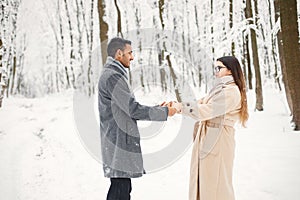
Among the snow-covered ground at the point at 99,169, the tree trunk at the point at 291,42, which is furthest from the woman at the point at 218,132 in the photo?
the tree trunk at the point at 291,42

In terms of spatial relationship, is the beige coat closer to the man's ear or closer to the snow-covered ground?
the man's ear

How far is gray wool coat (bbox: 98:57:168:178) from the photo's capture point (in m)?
3.28

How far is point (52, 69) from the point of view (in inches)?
1468

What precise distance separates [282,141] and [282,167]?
5.68 ft

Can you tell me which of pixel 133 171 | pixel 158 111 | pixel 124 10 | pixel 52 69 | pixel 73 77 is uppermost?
pixel 124 10

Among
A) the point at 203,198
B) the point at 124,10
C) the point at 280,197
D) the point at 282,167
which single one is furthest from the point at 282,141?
the point at 124,10

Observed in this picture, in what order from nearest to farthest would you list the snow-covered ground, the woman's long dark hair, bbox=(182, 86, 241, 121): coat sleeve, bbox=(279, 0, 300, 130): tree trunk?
bbox=(182, 86, 241, 121): coat sleeve < the woman's long dark hair < the snow-covered ground < bbox=(279, 0, 300, 130): tree trunk

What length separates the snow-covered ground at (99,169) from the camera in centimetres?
483

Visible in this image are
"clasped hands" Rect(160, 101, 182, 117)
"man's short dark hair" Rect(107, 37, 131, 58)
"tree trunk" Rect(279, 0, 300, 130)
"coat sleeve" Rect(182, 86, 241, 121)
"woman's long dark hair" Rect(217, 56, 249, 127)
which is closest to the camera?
"coat sleeve" Rect(182, 86, 241, 121)

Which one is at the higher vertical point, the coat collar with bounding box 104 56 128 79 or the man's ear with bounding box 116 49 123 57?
the man's ear with bounding box 116 49 123 57

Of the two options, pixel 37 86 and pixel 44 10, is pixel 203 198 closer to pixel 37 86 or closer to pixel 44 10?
pixel 44 10

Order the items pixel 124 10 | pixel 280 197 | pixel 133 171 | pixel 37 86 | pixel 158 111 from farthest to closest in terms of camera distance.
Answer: pixel 37 86 → pixel 124 10 → pixel 280 197 → pixel 158 111 → pixel 133 171

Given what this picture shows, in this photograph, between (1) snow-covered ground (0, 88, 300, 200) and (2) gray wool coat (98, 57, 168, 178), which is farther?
(1) snow-covered ground (0, 88, 300, 200)

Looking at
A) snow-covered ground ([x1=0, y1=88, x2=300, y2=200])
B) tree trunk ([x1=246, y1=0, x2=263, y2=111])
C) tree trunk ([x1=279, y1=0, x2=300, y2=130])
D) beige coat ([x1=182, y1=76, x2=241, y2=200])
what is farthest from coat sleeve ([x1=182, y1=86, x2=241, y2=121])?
tree trunk ([x1=246, y1=0, x2=263, y2=111])
